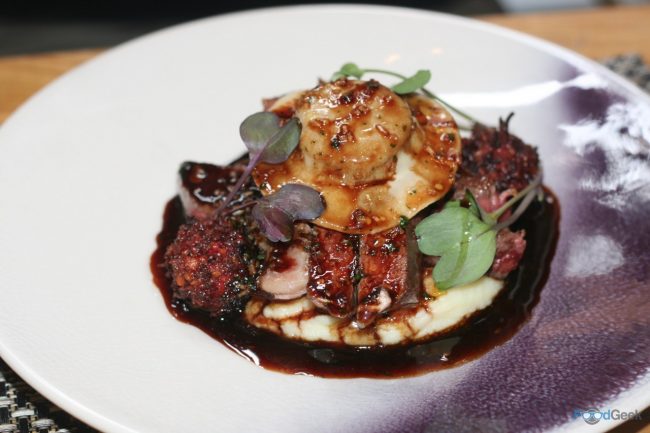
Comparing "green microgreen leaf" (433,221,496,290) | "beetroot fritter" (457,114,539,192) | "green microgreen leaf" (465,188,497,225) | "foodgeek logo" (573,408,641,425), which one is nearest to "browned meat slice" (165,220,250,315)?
"green microgreen leaf" (433,221,496,290)

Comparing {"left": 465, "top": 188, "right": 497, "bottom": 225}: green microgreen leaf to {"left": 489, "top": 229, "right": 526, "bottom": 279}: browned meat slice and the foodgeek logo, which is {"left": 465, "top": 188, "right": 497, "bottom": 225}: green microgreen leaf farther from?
the foodgeek logo

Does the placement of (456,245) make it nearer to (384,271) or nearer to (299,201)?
(384,271)

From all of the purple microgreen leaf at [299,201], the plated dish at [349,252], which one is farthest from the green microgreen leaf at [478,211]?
the purple microgreen leaf at [299,201]

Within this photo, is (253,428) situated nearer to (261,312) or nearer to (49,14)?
(261,312)

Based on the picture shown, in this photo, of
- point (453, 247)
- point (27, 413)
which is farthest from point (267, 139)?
point (27, 413)

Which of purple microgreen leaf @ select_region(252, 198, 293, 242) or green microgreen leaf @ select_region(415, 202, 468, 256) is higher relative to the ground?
purple microgreen leaf @ select_region(252, 198, 293, 242)

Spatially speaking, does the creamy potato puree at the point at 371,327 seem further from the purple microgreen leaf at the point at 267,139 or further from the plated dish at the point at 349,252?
the purple microgreen leaf at the point at 267,139

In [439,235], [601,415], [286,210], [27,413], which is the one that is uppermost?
[286,210]
